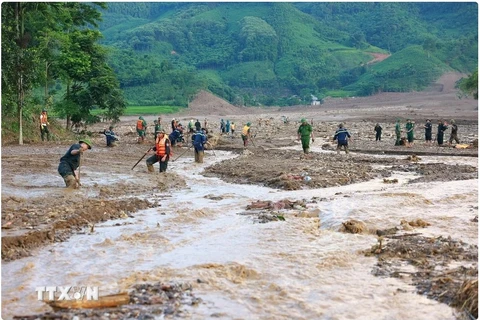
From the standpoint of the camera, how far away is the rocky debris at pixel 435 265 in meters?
6.90

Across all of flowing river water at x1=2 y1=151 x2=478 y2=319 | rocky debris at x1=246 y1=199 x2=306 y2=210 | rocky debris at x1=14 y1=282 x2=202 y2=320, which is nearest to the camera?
rocky debris at x1=14 y1=282 x2=202 y2=320

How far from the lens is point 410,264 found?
28.0ft

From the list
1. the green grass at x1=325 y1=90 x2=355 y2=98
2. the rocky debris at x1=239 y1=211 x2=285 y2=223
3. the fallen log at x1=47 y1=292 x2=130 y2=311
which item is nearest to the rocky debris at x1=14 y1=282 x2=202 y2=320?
the fallen log at x1=47 y1=292 x2=130 y2=311

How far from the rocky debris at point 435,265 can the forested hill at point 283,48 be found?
85.1m

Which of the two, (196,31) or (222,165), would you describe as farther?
(196,31)

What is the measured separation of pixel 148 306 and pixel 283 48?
136 metres

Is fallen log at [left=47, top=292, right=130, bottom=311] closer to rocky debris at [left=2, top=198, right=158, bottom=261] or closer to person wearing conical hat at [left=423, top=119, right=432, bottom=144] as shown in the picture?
rocky debris at [left=2, top=198, right=158, bottom=261]

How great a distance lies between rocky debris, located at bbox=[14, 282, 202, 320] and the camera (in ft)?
21.2

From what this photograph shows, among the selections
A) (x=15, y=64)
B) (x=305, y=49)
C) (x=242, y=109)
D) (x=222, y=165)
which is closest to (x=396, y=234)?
(x=222, y=165)

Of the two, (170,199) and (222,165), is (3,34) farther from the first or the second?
(170,199)

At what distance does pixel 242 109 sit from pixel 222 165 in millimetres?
80529

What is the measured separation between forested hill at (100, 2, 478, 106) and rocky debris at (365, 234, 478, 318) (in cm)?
8514

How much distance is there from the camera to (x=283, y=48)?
140m

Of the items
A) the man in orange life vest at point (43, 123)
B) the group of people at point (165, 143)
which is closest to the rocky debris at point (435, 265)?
the group of people at point (165, 143)
